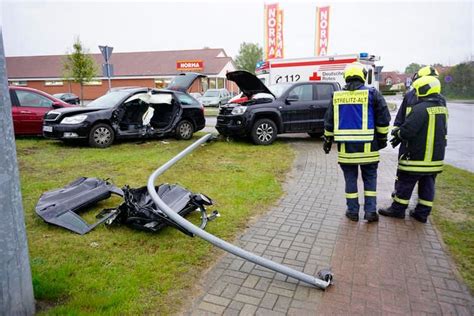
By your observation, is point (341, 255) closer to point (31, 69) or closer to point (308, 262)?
point (308, 262)

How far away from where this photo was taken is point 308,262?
11.4ft

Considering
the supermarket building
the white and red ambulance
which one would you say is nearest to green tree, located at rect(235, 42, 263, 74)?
the supermarket building

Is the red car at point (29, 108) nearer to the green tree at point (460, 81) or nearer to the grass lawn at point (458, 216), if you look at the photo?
the grass lawn at point (458, 216)

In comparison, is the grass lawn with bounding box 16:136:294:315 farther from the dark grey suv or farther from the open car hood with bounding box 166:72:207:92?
the open car hood with bounding box 166:72:207:92

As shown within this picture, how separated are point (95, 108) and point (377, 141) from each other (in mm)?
7337

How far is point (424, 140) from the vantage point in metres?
4.30

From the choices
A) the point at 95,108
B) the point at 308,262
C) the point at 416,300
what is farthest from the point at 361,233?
the point at 95,108

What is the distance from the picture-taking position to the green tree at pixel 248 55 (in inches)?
2334

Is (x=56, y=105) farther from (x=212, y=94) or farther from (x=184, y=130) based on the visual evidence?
(x=212, y=94)

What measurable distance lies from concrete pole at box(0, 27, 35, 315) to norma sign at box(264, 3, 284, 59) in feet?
96.3

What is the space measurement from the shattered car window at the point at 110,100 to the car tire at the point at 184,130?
178 centimetres

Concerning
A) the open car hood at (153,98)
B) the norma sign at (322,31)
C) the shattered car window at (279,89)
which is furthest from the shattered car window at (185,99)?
the norma sign at (322,31)

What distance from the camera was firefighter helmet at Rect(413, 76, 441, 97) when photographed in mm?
4215

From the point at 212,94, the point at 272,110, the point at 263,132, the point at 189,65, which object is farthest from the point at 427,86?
the point at 189,65
